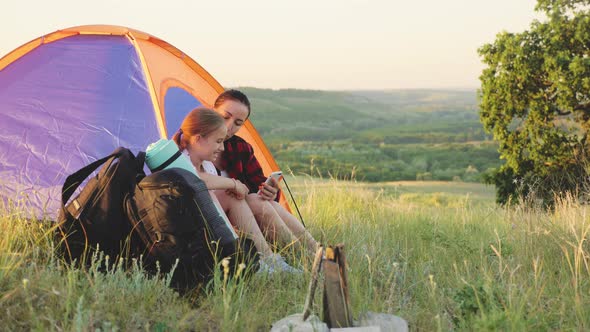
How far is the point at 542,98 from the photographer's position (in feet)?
40.9

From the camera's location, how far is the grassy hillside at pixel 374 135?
1343 inches

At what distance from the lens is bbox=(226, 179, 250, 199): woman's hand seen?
4.27m

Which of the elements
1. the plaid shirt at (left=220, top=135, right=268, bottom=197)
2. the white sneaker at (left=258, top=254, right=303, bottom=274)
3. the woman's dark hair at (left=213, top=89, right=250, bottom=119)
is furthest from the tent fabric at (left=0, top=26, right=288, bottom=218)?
the white sneaker at (left=258, top=254, right=303, bottom=274)

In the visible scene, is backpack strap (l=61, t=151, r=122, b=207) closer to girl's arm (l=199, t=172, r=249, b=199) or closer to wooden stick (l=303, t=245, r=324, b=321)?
girl's arm (l=199, t=172, r=249, b=199)

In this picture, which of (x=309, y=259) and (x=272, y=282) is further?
(x=309, y=259)

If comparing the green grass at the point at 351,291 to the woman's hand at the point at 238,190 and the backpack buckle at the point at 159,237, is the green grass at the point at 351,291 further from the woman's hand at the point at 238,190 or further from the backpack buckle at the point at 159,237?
the woman's hand at the point at 238,190

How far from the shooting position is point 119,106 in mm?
5312

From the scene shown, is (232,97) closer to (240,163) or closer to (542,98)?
(240,163)

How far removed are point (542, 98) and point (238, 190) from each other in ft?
32.2

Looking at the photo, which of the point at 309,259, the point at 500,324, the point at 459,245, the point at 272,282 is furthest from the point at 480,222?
the point at 500,324

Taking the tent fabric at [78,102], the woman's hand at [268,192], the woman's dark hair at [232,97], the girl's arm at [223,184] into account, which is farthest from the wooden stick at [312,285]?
the tent fabric at [78,102]

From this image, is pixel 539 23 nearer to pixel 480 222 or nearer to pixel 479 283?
pixel 480 222

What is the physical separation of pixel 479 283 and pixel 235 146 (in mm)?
2497

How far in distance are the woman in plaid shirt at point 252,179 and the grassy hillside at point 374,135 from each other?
15355 millimetres
